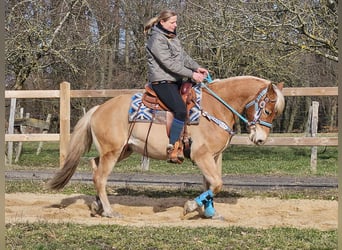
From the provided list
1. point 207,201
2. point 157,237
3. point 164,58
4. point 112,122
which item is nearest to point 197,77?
point 164,58

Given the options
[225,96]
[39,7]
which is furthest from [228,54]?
[225,96]

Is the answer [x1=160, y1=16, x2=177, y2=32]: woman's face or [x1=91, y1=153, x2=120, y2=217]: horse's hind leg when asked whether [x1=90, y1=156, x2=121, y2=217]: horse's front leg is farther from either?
[x1=160, y1=16, x2=177, y2=32]: woman's face

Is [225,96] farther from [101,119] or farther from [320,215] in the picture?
[320,215]

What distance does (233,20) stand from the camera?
47.8 ft

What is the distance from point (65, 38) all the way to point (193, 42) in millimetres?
4263

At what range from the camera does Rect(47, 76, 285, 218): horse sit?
257 inches

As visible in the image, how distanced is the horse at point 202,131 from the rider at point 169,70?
20cm

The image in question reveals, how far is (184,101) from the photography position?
21.5 feet

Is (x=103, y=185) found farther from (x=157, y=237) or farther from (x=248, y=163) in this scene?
(x=248, y=163)

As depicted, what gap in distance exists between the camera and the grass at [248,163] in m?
13.3

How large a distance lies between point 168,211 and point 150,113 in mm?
1589

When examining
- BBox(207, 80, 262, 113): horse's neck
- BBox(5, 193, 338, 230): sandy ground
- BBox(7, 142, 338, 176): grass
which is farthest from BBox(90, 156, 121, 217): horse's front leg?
BBox(7, 142, 338, 176): grass

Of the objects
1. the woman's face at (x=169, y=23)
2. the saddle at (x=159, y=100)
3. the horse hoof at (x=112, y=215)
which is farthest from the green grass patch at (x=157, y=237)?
the woman's face at (x=169, y=23)

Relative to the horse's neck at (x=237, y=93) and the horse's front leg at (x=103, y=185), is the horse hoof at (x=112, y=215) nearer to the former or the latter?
the horse's front leg at (x=103, y=185)
